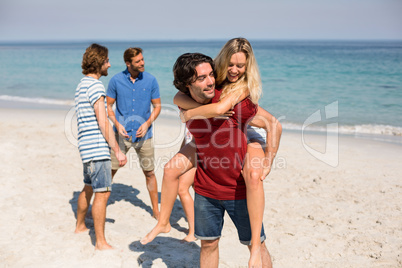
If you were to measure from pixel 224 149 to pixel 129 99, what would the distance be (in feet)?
8.16

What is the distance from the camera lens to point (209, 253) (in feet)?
9.77

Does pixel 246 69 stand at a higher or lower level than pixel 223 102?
higher

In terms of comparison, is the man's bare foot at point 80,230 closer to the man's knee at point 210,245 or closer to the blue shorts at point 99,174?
the blue shorts at point 99,174

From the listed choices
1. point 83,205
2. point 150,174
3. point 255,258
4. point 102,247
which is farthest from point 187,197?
point 255,258

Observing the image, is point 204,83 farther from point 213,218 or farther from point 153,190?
point 153,190

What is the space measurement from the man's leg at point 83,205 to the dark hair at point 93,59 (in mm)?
1426

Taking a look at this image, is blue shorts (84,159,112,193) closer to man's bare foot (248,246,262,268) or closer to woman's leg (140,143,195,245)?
woman's leg (140,143,195,245)

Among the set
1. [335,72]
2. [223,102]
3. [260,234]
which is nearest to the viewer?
[223,102]

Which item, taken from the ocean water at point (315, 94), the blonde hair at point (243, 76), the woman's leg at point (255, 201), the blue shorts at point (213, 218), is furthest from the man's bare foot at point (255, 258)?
the ocean water at point (315, 94)

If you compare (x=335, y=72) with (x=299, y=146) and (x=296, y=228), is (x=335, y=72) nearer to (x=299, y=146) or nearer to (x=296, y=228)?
(x=299, y=146)

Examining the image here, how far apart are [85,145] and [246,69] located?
1.98 meters

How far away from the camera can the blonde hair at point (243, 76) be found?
2.64m

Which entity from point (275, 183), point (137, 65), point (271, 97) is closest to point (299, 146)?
point (275, 183)

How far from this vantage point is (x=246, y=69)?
2.75 m
